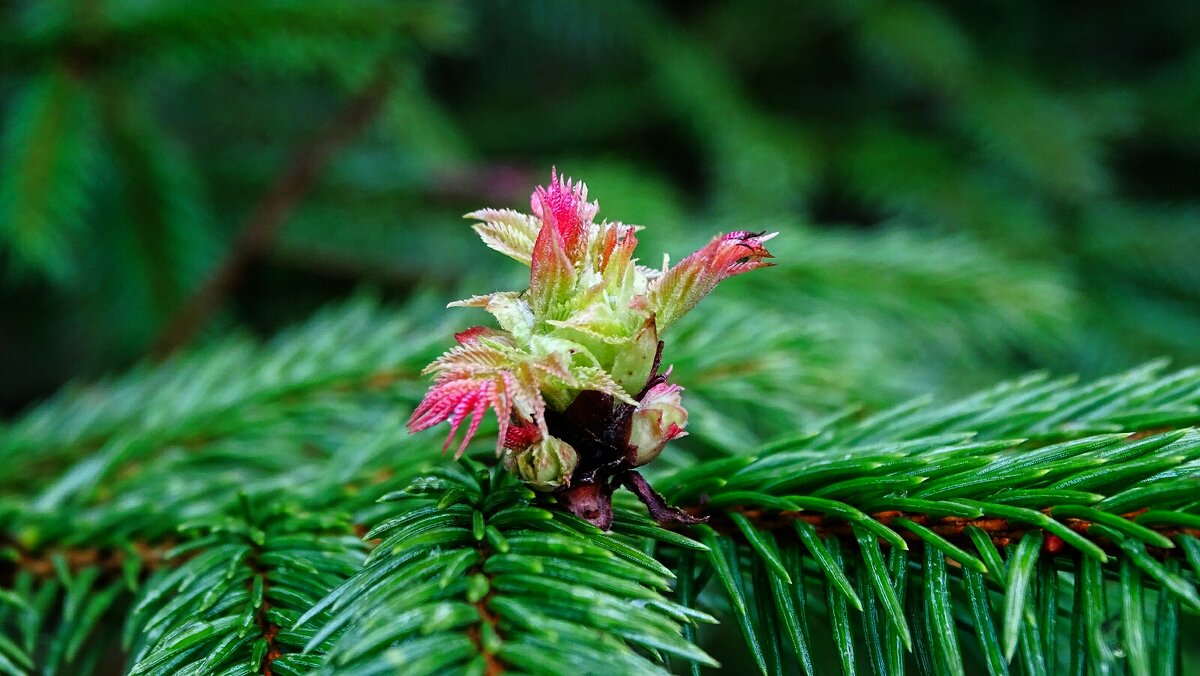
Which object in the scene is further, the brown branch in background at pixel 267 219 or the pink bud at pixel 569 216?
the brown branch in background at pixel 267 219

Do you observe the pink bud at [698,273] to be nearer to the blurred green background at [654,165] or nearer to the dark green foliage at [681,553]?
the dark green foliage at [681,553]

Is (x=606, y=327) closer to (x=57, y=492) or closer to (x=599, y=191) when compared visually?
(x=57, y=492)

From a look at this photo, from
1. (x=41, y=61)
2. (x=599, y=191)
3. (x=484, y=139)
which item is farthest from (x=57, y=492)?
(x=484, y=139)

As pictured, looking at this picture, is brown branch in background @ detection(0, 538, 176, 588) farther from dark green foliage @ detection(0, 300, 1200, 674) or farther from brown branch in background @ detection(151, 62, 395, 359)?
brown branch in background @ detection(151, 62, 395, 359)

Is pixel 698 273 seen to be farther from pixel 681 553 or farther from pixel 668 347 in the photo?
pixel 668 347

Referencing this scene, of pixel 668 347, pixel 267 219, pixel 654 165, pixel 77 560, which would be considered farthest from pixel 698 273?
pixel 654 165

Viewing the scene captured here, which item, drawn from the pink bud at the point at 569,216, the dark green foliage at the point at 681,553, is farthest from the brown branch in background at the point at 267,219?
the pink bud at the point at 569,216

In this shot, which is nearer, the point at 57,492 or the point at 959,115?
the point at 57,492

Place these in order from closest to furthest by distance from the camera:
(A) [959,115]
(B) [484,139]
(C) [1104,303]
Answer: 1. (C) [1104,303]
2. (A) [959,115]
3. (B) [484,139]
